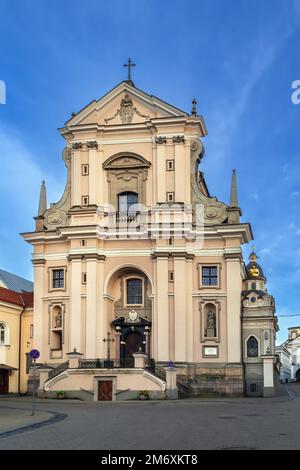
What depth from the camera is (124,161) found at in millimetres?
49281

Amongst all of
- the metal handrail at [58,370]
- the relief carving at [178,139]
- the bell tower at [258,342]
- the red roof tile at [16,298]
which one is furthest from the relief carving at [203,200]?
the red roof tile at [16,298]

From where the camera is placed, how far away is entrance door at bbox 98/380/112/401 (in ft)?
136

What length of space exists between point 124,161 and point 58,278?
9.43 meters

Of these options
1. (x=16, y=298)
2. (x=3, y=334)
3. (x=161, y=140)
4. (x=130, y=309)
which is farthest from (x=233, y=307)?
(x=16, y=298)

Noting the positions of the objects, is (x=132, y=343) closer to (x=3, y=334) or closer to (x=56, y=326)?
(x=56, y=326)

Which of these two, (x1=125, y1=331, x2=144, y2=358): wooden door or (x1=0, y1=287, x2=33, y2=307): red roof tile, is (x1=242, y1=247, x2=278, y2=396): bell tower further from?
(x1=0, y1=287, x2=33, y2=307): red roof tile

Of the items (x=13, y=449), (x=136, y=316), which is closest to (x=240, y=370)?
(x=136, y=316)

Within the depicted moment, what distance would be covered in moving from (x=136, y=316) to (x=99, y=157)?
37.5ft

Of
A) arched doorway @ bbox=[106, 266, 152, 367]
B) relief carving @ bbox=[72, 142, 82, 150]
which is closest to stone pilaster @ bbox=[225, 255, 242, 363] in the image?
arched doorway @ bbox=[106, 266, 152, 367]

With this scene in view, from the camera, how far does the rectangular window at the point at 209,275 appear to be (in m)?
47.2

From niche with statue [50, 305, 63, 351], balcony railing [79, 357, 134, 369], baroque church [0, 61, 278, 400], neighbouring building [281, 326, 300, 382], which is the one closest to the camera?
balcony railing [79, 357, 134, 369]

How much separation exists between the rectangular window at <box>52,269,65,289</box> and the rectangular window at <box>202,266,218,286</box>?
32.3 feet

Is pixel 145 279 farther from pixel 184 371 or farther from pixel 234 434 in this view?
pixel 234 434

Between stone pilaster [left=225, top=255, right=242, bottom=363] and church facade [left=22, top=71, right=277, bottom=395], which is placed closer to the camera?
stone pilaster [left=225, top=255, right=242, bottom=363]
